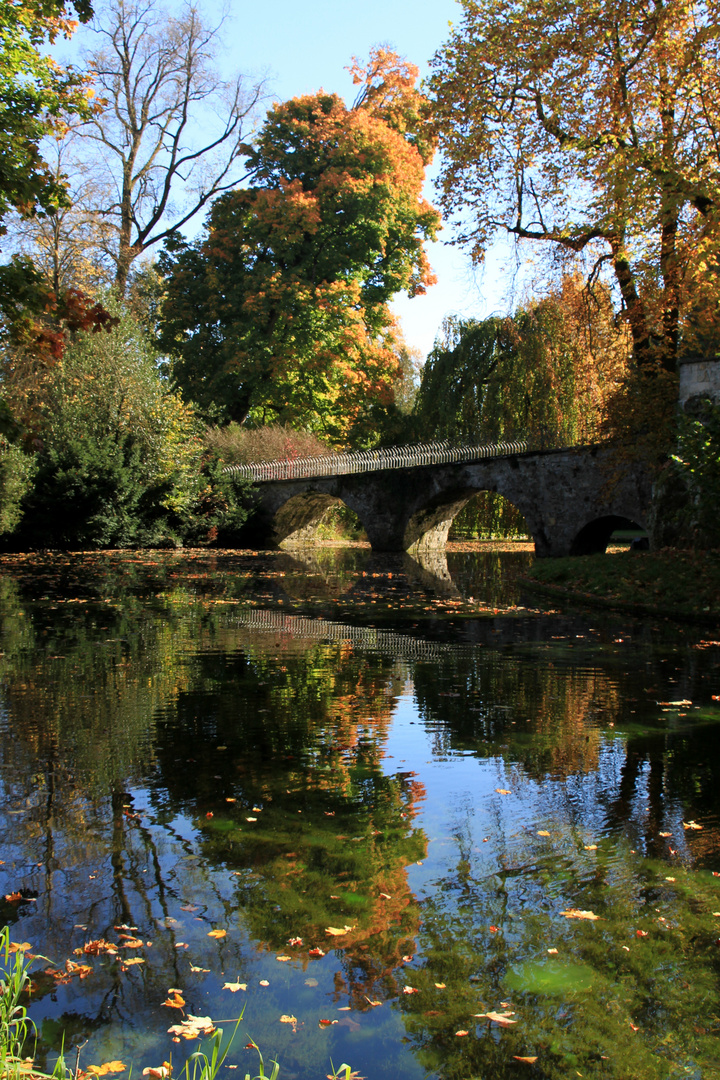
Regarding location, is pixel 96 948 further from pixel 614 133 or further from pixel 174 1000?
pixel 614 133

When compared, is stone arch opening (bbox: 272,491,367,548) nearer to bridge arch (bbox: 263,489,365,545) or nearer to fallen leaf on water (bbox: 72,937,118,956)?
bridge arch (bbox: 263,489,365,545)

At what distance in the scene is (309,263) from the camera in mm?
31297

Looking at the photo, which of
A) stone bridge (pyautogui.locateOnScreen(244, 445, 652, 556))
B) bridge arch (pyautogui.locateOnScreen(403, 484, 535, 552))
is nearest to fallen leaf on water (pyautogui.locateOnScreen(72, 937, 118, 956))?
stone bridge (pyautogui.locateOnScreen(244, 445, 652, 556))

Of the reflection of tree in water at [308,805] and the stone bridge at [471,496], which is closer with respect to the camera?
the reflection of tree in water at [308,805]

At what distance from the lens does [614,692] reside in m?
7.68

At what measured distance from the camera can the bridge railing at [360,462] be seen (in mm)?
29180

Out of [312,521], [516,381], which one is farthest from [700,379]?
[312,521]

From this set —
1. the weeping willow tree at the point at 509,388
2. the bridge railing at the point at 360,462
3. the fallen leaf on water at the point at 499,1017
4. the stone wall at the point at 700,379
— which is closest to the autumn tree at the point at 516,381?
the weeping willow tree at the point at 509,388

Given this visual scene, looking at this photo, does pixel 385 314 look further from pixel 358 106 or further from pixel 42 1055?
pixel 42 1055

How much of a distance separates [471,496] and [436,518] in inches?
62.3

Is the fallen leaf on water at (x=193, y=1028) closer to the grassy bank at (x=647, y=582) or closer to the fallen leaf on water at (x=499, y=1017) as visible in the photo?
the fallen leaf on water at (x=499, y=1017)

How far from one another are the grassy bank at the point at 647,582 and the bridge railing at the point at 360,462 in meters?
11.0

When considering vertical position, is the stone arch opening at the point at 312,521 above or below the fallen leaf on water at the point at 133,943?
above

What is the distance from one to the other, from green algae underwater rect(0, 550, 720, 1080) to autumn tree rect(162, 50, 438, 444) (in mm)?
23556
